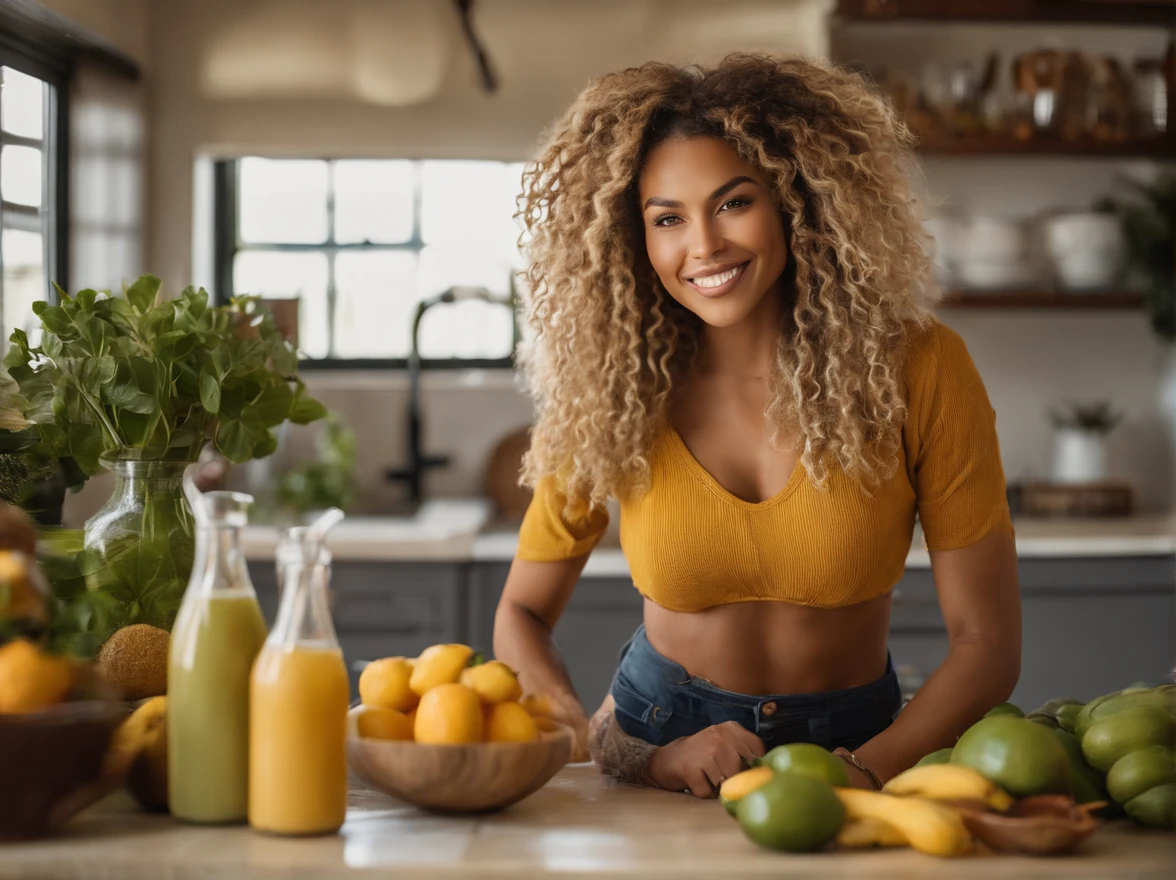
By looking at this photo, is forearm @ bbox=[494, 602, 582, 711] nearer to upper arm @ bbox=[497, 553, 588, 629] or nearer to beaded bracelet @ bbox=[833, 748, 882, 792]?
upper arm @ bbox=[497, 553, 588, 629]

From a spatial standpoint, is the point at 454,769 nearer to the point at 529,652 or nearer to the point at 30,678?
the point at 30,678

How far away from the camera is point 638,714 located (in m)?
1.67

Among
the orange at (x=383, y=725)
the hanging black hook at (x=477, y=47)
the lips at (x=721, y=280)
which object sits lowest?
the orange at (x=383, y=725)

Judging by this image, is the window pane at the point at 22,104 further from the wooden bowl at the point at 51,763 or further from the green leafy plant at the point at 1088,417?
the green leafy plant at the point at 1088,417

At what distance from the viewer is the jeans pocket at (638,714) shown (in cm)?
163

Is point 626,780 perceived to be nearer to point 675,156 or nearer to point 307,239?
point 675,156

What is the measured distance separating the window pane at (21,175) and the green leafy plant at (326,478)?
3.09 feet

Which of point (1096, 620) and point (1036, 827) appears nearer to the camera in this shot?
point (1036, 827)

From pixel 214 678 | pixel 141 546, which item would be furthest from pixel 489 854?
pixel 141 546

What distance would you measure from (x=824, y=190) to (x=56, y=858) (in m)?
1.09

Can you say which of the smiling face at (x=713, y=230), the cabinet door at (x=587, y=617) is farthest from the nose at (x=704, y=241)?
the cabinet door at (x=587, y=617)

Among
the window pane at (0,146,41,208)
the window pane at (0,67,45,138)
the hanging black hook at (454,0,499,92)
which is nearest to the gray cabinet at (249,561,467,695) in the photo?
the window pane at (0,146,41,208)

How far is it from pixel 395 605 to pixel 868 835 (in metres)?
2.22

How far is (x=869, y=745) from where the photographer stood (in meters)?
1.36
